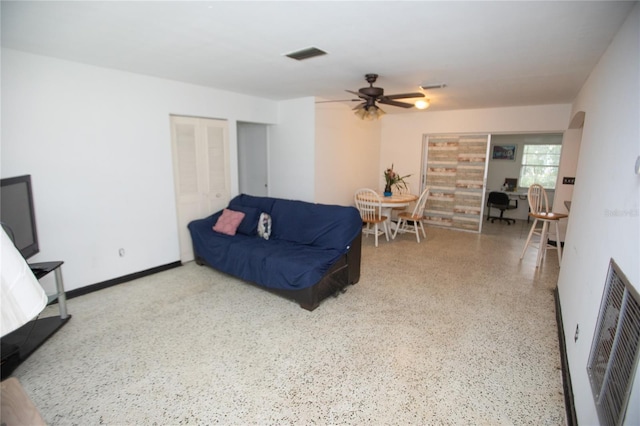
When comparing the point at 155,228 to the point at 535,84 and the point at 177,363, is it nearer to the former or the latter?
the point at 177,363

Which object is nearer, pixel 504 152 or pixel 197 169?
pixel 197 169

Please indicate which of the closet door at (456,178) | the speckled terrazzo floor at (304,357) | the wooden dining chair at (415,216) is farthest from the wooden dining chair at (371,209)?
the closet door at (456,178)

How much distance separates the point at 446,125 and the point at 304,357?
5163 millimetres

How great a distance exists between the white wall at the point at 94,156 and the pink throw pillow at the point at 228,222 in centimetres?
57

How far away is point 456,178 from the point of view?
20.0 ft

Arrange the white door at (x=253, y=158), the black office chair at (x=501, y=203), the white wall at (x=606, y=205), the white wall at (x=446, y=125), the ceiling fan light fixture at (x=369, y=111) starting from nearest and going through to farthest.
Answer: the white wall at (x=606, y=205), the ceiling fan light fixture at (x=369, y=111), the white wall at (x=446, y=125), the white door at (x=253, y=158), the black office chair at (x=501, y=203)

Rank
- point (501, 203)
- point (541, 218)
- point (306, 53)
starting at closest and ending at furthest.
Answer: point (306, 53)
point (541, 218)
point (501, 203)

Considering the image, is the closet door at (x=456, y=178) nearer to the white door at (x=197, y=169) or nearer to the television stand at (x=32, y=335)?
the white door at (x=197, y=169)

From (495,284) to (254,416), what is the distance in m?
2.96

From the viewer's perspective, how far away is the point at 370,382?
2.02 meters

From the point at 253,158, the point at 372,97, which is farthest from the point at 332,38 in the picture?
the point at 253,158

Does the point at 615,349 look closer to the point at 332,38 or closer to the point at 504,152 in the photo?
the point at 332,38

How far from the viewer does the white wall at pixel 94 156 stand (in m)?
2.71

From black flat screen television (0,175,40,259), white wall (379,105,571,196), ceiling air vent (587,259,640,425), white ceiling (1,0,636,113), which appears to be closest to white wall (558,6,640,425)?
ceiling air vent (587,259,640,425)
